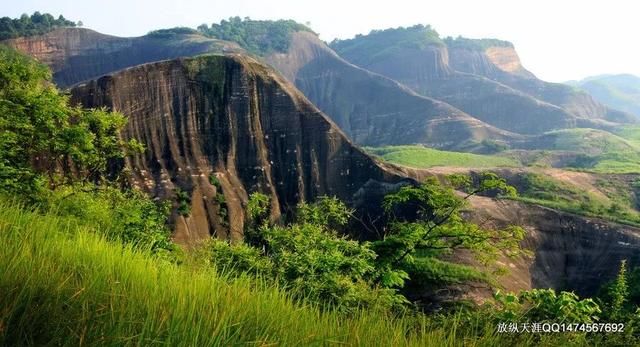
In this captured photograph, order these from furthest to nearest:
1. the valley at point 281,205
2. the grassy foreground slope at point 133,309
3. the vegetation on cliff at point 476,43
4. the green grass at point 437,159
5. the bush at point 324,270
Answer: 1. the vegetation on cliff at point 476,43
2. the green grass at point 437,159
3. the bush at point 324,270
4. the valley at point 281,205
5. the grassy foreground slope at point 133,309

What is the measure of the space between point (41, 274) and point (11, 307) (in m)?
0.45

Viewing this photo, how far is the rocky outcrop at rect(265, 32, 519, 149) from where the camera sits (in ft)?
381

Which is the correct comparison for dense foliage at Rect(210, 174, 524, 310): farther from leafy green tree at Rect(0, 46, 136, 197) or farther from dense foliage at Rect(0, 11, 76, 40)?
dense foliage at Rect(0, 11, 76, 40)

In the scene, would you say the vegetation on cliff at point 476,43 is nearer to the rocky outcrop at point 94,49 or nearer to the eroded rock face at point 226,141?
the rocky outcrop at point 94,49

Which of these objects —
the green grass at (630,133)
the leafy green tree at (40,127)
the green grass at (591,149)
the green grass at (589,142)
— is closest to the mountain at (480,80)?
the green grass at (630,133)

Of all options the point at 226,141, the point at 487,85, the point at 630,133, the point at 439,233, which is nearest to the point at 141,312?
the point at 439,233

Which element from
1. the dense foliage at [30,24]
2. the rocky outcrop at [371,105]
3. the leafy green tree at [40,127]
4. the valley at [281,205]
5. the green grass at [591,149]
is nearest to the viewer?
the valley at [281,205]

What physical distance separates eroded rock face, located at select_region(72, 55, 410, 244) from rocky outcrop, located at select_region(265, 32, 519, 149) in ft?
234

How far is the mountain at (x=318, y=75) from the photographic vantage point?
3991 inches

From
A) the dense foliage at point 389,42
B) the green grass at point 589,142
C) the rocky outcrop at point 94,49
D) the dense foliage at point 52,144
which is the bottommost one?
the green grass at point 589,142

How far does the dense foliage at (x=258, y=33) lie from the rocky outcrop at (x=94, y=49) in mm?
24641

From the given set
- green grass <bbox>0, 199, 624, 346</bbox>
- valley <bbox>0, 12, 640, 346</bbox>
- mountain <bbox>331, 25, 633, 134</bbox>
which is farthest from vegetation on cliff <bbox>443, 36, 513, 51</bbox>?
green grass <bbox>0, 199, 624, 346</bbox>

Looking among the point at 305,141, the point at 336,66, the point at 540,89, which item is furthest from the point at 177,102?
the point at 540,89

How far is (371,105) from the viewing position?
132 m
